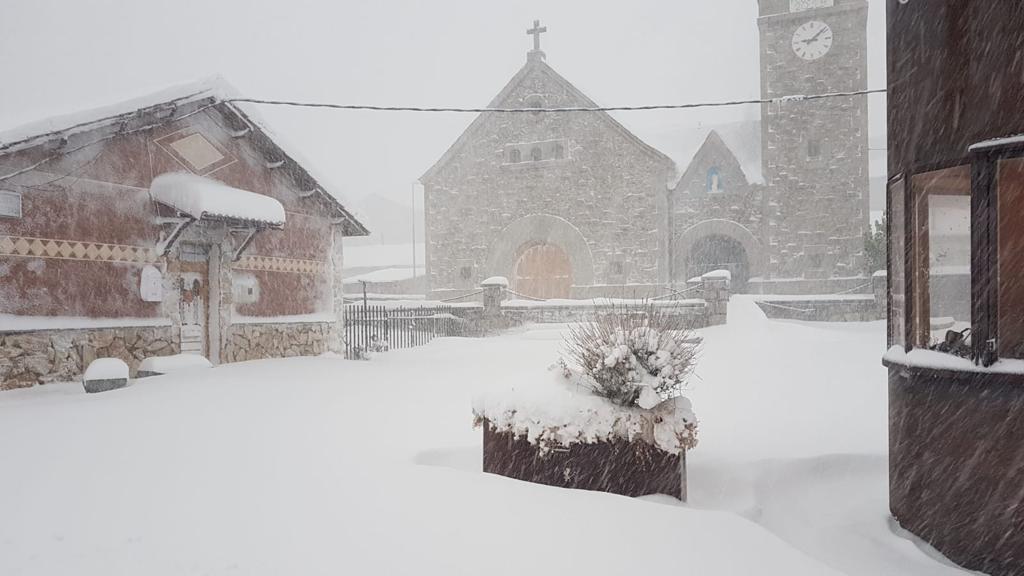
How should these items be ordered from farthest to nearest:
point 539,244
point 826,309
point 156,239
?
point 539,244
point 826,309
point 156,239

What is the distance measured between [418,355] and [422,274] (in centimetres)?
2690

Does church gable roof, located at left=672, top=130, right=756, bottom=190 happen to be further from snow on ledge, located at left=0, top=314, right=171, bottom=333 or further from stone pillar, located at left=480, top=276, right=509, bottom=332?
snow on ledge, located at left=0, top=314, right=171, bottom=333

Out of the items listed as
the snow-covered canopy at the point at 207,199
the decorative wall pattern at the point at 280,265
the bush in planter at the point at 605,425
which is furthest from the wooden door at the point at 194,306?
the bush in planter at the point at 605,425

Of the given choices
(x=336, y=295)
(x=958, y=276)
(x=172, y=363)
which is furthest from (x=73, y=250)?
(x=958, y=276)

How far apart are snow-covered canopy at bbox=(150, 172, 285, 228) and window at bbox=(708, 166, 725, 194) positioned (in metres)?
16.7

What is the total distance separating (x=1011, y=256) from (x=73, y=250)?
37.1ft

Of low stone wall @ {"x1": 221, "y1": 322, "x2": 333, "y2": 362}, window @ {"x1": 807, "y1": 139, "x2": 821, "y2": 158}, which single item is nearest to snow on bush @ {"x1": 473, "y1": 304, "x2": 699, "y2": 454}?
low stone wall @ {"x1": 221, "y1": 322, "x2": 333, "y2": 362}

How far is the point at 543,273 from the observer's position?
25.1 metres

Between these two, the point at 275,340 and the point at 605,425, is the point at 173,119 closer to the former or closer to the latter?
the point at 275,340

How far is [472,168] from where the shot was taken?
80.3 feet

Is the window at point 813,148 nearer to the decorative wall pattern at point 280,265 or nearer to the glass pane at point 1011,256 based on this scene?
A: the decorative wall pattern at point 280,265

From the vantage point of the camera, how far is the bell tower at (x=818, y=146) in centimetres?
2231

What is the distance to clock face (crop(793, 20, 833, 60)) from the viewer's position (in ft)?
73.8

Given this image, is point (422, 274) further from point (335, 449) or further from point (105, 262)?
point (335, 449)
